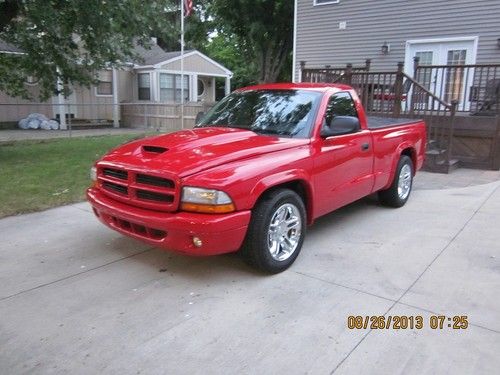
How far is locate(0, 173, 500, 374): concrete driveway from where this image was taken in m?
2.85

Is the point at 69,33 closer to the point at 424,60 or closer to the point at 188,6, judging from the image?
the point at 188,6

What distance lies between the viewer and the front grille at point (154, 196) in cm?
372

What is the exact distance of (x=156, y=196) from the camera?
382 centimetres

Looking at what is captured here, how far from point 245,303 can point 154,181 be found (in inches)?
49.6

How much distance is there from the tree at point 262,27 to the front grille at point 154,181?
16200mm

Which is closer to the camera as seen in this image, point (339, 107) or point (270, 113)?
point (270, 113)

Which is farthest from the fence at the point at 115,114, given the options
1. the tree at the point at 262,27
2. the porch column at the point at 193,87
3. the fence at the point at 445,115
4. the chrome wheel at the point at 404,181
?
the chrome wheel at the point at 404,181

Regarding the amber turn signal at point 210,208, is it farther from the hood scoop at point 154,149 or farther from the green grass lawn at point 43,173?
the green grass lawn at point 43,173

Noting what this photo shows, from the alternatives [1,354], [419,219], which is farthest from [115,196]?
[419,219]

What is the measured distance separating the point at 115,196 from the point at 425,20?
12320mm

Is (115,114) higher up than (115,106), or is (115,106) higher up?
(115,106)

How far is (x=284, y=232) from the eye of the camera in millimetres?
4176

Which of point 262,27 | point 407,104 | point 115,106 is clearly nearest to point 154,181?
point 407,104

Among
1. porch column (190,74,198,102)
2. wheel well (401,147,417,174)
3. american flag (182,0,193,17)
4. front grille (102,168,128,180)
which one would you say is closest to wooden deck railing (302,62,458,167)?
wheel well (401,147,417,174)
